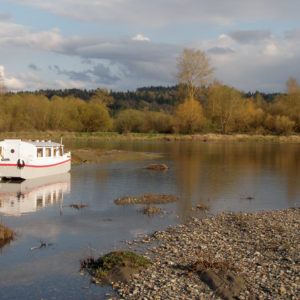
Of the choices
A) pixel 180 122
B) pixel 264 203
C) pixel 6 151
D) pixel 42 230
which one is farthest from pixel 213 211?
pixel 180 122

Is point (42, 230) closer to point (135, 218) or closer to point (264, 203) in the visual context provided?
point (135, 218)

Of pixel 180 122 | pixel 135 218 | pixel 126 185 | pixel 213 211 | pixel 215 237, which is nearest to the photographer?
pixel 215 237

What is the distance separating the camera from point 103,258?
11.0 metres

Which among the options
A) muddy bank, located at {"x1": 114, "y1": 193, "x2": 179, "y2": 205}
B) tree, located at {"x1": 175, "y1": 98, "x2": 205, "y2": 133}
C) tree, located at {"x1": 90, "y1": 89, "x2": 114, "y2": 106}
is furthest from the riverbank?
muddy bank, located at {"x1": 114, "y1": 193, "x2": 179, "y2": 205}

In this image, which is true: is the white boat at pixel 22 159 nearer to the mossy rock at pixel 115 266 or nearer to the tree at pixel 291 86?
the mossy rock at pixel 115 266

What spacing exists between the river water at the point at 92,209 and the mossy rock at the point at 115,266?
1.21 ft

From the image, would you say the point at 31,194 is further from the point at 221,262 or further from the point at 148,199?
the point at 221,262

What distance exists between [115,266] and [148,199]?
33.5ft

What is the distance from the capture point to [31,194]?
2238 cm

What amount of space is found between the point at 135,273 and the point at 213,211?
8.70 meters

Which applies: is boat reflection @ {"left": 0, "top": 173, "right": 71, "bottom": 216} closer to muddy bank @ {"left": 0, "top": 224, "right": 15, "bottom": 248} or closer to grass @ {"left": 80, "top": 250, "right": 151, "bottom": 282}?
muddy bank @ {"left": 0, "top": 224, "right": 15, "bottom": 248}

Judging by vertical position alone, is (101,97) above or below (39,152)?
above

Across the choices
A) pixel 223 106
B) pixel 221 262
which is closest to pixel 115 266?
pixel 221 262

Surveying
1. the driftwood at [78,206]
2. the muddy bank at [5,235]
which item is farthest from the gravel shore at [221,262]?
the driftwood at [78,206]
